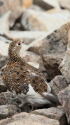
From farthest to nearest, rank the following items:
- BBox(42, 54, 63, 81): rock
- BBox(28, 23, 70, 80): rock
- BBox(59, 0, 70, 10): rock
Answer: BBox(59, 0, 70, 10): rock, BBox(28, 23, 70, 80): rock, BBox(42, 54, 63, 81): rock

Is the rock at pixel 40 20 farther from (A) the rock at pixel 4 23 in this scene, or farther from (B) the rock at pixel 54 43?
(B) the rock at pixel 54 43

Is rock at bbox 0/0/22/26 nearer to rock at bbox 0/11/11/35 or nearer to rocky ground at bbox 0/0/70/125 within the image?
rocky ground at bbox 0/0/70/125

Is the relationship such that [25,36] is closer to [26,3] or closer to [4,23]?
[4,23]

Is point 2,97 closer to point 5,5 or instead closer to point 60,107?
point 60,107

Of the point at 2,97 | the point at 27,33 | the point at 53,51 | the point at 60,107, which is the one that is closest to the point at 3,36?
the point at 27,33

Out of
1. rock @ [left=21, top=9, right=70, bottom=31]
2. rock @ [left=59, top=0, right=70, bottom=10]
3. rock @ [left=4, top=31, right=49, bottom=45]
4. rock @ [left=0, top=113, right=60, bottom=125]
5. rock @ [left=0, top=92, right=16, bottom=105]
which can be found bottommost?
rock @ [left=0, top=92, right=16, bottom=105]

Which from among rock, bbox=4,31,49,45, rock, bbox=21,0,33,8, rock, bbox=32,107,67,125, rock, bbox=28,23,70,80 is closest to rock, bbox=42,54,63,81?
rock, bbox=28,23,70,80

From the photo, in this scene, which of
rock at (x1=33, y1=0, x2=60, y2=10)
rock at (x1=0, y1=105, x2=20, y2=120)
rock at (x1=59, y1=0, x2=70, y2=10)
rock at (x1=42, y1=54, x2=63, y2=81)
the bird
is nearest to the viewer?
rock at (x1=0, y1=105, x2=20, y2=120)
